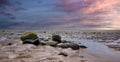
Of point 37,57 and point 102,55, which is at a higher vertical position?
point 37,57

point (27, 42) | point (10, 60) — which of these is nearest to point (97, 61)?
point (10, 60)

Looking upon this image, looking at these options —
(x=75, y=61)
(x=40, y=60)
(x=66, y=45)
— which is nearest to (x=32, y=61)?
(x=40, y=60)

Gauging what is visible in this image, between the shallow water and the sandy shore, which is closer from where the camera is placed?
the sandy shore

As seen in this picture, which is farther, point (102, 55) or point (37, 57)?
point (102, 55)

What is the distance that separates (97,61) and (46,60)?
356 cm

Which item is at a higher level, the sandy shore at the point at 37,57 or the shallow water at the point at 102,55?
the sandy shore at the point at 37,57

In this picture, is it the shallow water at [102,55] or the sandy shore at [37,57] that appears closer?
the sandy shore at [37,57]

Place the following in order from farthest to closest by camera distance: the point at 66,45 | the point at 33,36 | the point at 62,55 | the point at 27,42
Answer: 1. the point at 33,36
2. the point at 27,42
3. the point at 66,45
4. the point at 62,55

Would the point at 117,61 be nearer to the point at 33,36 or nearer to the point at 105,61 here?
the point at 105,61

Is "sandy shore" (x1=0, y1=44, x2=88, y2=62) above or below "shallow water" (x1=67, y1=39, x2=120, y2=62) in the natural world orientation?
above

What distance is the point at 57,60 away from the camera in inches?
456

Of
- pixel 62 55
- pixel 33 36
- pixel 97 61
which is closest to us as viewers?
pixel 97 61

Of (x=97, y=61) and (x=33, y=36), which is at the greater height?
(x=33, y=36)

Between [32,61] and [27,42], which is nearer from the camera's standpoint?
[32,61]
